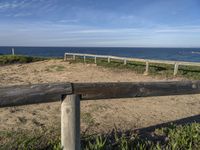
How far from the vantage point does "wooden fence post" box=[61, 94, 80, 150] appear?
3434mm

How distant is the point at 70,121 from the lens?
346cm

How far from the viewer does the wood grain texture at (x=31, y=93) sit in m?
3.14

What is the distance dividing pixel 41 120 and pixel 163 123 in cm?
253

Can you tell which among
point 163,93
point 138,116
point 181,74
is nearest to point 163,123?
point 138,116

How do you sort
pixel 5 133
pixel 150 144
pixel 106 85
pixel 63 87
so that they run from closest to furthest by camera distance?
pixel 63 87, pixel 106 85, pixel 150 144, pixel 5 133

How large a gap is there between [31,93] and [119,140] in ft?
6.27

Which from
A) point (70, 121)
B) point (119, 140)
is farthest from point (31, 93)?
point (119, 140)

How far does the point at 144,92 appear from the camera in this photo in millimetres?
4137

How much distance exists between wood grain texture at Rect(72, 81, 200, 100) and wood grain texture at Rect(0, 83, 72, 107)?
173 mm

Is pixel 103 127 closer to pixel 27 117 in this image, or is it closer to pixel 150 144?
pixel 150 144

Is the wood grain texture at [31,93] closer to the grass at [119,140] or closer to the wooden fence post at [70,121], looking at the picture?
the wooden fence post at [70,121]

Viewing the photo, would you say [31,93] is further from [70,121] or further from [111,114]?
[111,114]

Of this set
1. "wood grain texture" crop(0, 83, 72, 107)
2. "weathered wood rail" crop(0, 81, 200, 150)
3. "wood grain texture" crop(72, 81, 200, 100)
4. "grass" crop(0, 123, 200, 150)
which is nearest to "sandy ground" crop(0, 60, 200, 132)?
"grass" crop(0, 123, 200, 150)

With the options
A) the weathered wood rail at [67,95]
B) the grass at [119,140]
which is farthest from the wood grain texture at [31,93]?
the grass at [119,140]
